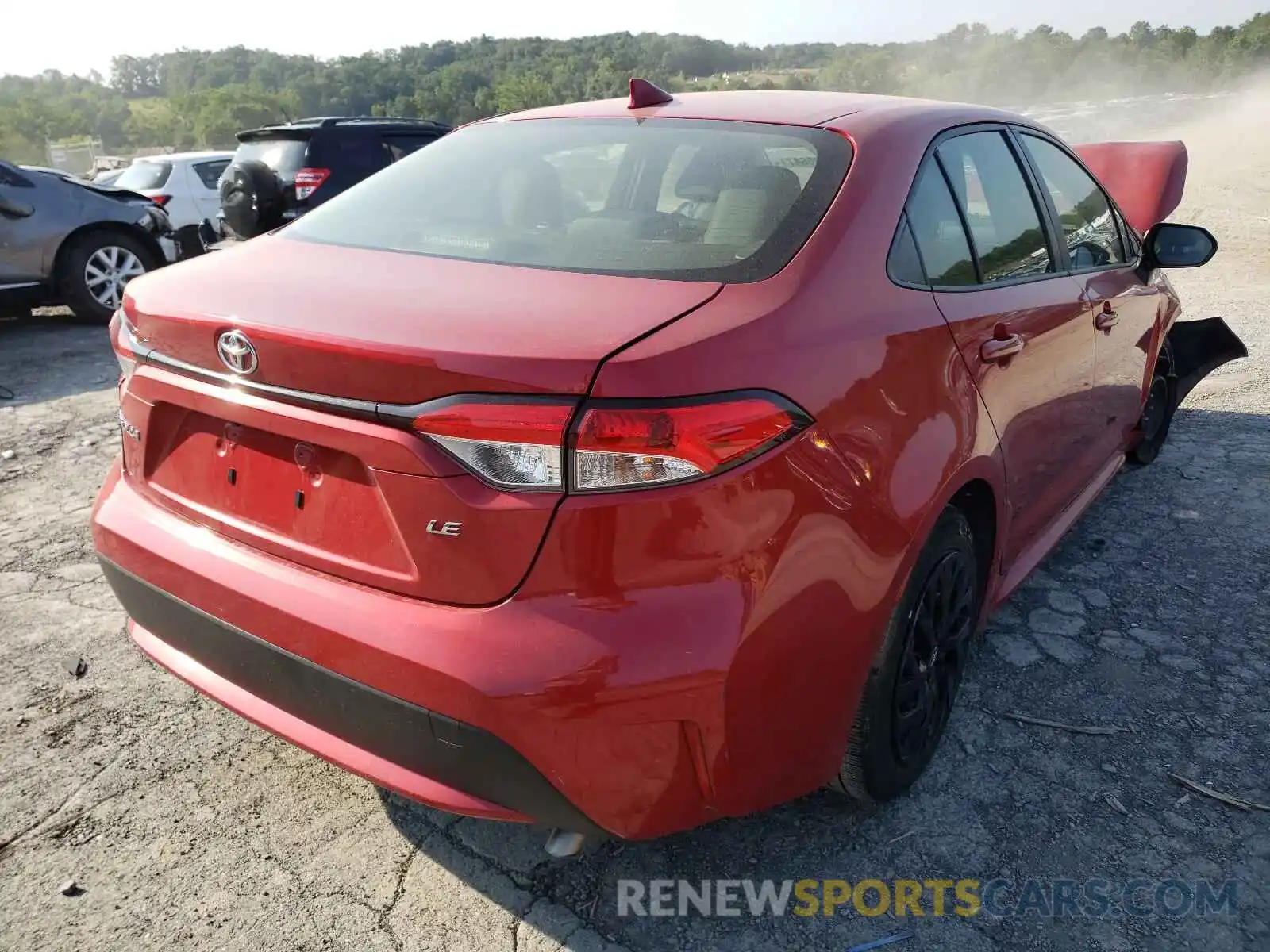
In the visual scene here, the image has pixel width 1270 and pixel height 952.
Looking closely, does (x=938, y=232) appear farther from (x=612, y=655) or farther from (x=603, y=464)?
(x=612, y=655)

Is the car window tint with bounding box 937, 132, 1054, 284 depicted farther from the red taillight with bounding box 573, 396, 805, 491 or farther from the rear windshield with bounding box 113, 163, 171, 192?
the rear windshield with bounding box 113, 163, 171, 192

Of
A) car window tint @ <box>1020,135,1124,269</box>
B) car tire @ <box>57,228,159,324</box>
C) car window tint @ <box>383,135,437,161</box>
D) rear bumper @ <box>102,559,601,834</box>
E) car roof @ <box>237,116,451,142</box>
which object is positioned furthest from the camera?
car window tint @ <box>383,135,437,161</box>

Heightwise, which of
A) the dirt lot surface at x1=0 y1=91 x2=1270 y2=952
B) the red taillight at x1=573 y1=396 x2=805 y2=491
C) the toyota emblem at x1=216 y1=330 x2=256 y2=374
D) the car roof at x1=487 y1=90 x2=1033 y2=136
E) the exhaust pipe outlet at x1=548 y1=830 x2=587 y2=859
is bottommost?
the dirt lot surface at x1=0 y1=91 x2=1270 y2=952

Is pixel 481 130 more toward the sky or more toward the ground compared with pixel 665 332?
more toward the sky

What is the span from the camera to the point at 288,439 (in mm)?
1759

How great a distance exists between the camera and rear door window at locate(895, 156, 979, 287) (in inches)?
84.7

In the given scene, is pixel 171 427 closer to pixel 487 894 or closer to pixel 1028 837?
pixel 487 894

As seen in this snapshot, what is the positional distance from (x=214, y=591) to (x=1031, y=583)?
2652 millimetres

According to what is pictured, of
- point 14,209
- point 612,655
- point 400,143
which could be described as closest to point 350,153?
point 400,143

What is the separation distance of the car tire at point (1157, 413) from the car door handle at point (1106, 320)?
1.19 m

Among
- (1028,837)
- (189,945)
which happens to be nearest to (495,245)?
(189,945)

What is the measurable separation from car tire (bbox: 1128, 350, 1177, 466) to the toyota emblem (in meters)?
3.77

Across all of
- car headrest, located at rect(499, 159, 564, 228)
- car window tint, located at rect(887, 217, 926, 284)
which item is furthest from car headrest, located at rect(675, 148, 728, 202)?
car window tint, located at rect(887, 217, 926, 284)

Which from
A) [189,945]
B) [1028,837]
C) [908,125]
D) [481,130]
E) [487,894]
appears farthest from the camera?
[481,130]
